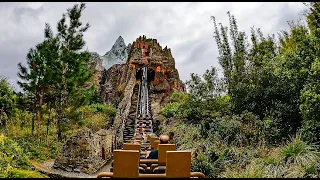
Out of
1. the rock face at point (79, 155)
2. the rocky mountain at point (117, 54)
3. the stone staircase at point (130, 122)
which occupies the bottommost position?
the rock face at point (79, 155)

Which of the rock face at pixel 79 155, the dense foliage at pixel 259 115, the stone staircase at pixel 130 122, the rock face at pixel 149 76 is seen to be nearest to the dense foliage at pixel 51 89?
the stone staircase at pixel 130 122

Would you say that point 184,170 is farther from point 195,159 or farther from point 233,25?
point 233,25

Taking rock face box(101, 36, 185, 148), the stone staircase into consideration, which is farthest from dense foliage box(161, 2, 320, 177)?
rock face box(101, 36, 185, 148)

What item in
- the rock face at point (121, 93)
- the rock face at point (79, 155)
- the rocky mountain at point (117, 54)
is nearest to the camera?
the rock face at point (79, 155)

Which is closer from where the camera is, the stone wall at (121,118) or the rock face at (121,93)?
the rock face at (121,93)

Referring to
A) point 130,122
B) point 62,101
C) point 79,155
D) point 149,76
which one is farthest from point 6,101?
point 149,76

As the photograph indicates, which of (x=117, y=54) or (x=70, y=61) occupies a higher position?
(x=117, y=54)

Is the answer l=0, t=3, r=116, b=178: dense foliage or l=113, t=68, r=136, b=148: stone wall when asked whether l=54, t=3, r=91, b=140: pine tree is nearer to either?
l=0, t=3, r=116, b=178: dense foliage

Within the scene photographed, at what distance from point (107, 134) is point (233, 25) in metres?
12.0

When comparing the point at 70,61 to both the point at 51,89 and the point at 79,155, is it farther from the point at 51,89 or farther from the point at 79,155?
the point at 79,155

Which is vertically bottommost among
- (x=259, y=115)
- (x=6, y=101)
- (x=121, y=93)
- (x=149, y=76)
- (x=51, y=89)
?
(x=259, y=115)

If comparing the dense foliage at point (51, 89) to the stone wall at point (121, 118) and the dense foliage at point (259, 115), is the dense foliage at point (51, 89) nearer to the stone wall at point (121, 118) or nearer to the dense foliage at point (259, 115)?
the stone wall at point (121, 118)

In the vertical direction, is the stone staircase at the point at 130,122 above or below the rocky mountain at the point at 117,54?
below

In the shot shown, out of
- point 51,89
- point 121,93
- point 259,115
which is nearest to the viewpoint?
point 259,115
